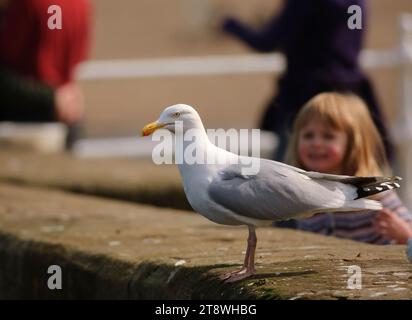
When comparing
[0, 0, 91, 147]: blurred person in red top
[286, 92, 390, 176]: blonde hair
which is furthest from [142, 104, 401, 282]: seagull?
[0, 0, 91, 147]: blurred person in red top

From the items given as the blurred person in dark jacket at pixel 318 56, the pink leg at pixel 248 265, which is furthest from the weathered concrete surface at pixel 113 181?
the pink leg at pixel 248 265

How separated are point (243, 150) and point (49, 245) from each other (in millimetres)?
4416

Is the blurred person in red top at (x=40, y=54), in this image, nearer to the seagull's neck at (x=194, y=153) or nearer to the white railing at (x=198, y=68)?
the white railing at (x=198, y=68)

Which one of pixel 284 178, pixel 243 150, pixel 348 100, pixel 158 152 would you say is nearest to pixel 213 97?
pixel 243 150

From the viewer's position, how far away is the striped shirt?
5918 millimetres

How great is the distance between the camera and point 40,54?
359 inches

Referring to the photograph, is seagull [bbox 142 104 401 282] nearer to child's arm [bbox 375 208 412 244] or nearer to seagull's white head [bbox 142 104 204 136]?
seagull's white head [bbox 142 104 204 136]

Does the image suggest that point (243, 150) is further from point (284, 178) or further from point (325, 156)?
point (284, 178)

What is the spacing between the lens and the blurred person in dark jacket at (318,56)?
23.1 ft

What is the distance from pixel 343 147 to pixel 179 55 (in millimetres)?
16378

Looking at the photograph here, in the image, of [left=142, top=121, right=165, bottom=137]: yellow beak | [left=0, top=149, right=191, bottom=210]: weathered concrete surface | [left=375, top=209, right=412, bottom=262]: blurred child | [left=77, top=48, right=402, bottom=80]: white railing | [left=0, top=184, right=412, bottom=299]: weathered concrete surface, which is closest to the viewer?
[left=142, top=121, right=165, bottom=137]: yellow beak

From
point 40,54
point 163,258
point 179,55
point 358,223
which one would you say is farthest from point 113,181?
point 179,55

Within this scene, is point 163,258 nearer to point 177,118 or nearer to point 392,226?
point 177,118

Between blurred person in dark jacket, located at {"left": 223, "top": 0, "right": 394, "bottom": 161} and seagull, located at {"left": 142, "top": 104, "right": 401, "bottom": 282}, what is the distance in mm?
2401
